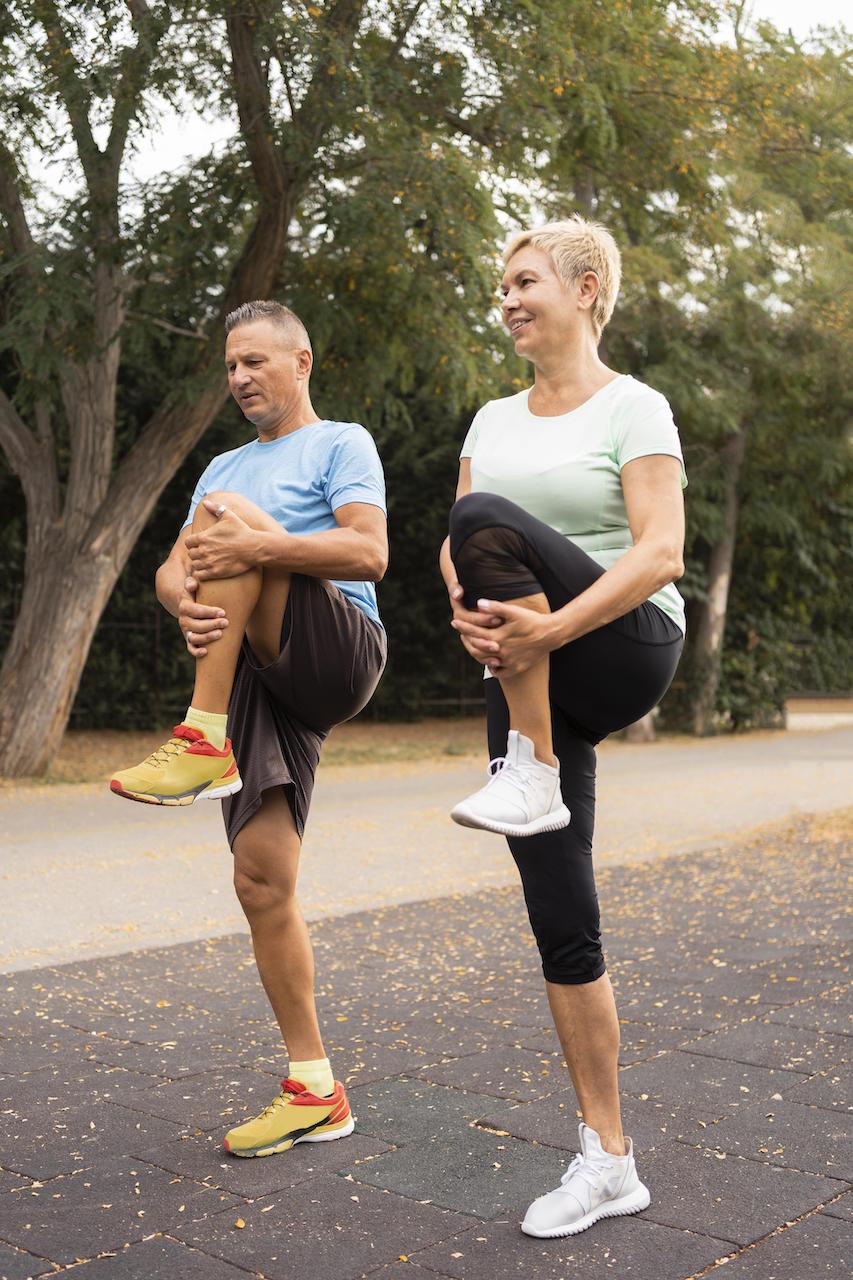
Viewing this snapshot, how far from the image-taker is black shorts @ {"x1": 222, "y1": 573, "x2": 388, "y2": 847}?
127 inches

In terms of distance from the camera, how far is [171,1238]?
278 centimetres

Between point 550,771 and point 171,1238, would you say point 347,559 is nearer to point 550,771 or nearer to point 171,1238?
point 550,771

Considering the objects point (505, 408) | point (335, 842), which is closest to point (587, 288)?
point (505, 408)

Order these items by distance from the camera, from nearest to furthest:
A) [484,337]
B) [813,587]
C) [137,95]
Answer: [137,95] → [484,337] → [813,587]

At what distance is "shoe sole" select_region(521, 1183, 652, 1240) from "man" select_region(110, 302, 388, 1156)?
0.76m

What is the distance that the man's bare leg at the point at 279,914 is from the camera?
11.1ft

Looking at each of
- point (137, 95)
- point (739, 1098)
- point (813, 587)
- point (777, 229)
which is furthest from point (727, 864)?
point (813, 587)

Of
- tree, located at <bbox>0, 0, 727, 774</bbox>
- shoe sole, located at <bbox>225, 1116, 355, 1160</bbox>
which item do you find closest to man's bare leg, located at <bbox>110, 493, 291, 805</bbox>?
shoe sole, located at <bbox>225, 1116, 355, 1160</bbox>

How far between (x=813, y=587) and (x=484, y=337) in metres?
9.61

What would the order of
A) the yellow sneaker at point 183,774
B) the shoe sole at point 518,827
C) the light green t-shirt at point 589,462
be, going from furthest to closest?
the yellow sneaker at point 183,774, the light green t-shirt at point 589,462, the shoe sole at point 518,827

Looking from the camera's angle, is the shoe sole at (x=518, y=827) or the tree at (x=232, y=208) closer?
the shoe sole at (x=518, y=827)

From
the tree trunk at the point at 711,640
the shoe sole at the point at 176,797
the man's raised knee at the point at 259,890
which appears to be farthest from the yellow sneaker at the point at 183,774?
the tree trunk at the point at 711,640

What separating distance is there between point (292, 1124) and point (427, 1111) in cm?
43

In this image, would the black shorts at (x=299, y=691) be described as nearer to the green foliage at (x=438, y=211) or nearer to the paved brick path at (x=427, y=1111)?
the paved brick path at (x=427, y=1111)
